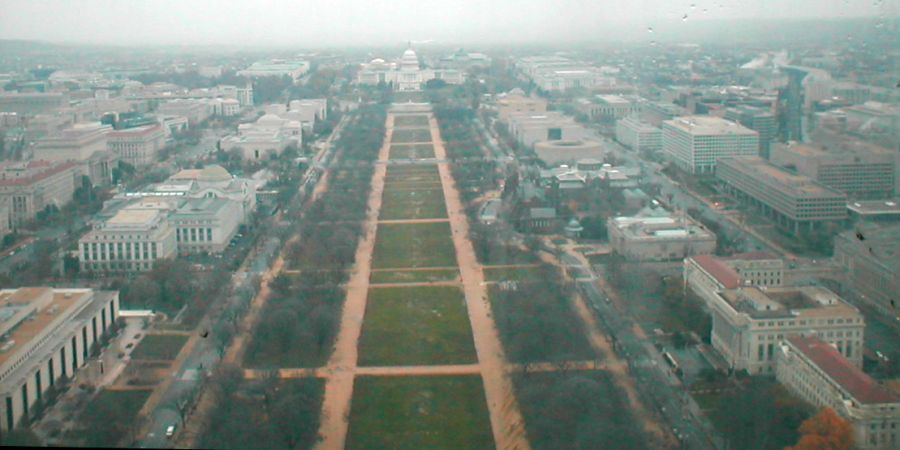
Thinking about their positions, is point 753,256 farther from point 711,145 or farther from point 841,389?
point 711,145

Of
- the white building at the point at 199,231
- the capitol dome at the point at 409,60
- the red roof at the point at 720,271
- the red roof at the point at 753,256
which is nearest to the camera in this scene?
the red roof at the point at 720,271

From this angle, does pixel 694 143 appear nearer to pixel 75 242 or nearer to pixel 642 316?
pixel 642 316

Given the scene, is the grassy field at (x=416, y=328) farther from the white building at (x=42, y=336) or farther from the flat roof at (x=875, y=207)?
the flat roof at (x=875, y=207)

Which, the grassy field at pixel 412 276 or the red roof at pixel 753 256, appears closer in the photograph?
the red roof at pixel 753 256

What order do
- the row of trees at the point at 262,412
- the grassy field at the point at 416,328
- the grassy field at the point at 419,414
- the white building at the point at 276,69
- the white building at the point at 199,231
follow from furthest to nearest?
the white building at the point at 276,69
the white building at the point at 199,231
the grassy field at the point at 416,328
the grassy field at the point at 419,414
the row of trees at the point at 262,412

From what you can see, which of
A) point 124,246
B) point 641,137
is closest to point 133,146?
point 124,246

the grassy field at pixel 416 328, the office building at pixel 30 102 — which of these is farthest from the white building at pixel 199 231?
the office building at pixel 30 102

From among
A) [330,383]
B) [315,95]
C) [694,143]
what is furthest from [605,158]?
[315,95]

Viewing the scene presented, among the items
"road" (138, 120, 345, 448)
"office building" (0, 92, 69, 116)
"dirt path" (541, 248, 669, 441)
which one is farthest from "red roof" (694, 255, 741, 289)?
"office building" (0, 92, 69, 116)

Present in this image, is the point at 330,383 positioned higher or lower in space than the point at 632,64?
lower
